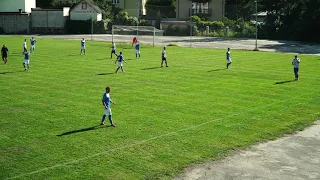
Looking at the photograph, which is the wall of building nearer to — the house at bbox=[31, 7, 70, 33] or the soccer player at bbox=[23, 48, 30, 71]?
the house at bbox=[31, 7, 70, 33]

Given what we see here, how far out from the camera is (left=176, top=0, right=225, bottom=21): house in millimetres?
93750

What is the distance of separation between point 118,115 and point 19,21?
231 ft

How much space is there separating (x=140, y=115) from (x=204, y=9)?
7719 centimetres

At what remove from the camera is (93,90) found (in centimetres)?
2638

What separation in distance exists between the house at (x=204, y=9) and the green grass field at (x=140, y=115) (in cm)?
5777

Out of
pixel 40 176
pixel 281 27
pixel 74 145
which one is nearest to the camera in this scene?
pixel 40 176

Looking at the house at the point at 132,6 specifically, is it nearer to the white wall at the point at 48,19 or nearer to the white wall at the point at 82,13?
the white wall at the point at 82,13

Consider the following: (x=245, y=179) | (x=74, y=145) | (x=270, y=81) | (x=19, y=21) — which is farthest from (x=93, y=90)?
(x=19, y=21)

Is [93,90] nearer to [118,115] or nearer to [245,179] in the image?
[118,115]

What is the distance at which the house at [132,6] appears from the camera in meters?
104

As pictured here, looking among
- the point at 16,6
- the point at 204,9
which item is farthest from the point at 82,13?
the point at 204,9

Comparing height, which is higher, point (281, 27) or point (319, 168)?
point (281, 27)

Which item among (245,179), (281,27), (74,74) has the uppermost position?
(281,27)

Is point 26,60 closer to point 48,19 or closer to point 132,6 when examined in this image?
point 48,19
